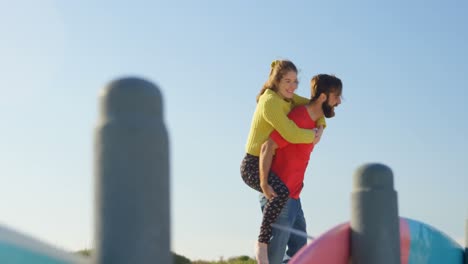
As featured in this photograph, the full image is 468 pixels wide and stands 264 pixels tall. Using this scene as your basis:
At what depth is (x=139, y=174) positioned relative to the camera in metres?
1.83

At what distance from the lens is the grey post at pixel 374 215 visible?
299 centimetres

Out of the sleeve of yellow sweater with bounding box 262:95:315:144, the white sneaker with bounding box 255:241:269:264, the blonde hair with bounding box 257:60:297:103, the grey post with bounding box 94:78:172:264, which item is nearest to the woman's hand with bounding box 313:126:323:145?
the sleeve of yellow sweater with bounding box 262:95:315:144

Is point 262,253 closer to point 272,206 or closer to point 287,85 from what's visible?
point 272,206

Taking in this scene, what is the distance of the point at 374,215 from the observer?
9.82 ft

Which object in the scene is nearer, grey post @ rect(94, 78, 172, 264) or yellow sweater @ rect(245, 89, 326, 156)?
grey post @ rect(94, 78, 172, 264)

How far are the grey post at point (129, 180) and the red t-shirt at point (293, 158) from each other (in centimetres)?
210

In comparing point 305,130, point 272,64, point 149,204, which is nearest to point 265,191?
point 305,130

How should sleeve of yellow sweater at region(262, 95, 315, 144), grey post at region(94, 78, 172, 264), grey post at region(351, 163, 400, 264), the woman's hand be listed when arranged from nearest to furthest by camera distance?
grey post at region(94, 78, 172, 264) < grey post at region(351, 163, 400, 264) < sleeve of yellow sweater at region(262, 95, 315, 144) < the woman's hand

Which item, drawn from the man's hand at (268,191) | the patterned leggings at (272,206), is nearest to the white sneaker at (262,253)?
the patterned leggings at (272,206)

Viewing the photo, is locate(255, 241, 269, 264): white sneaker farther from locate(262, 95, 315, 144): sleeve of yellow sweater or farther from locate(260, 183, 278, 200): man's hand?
locate(262, 95, 315, 144): sleeve of yellow sweater

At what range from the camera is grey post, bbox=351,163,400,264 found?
9.82 ft

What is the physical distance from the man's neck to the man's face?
32mm

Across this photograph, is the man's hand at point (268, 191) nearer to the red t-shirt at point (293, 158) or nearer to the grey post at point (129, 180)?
the red t-shirt at point (293, 158)

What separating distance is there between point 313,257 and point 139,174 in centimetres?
136
